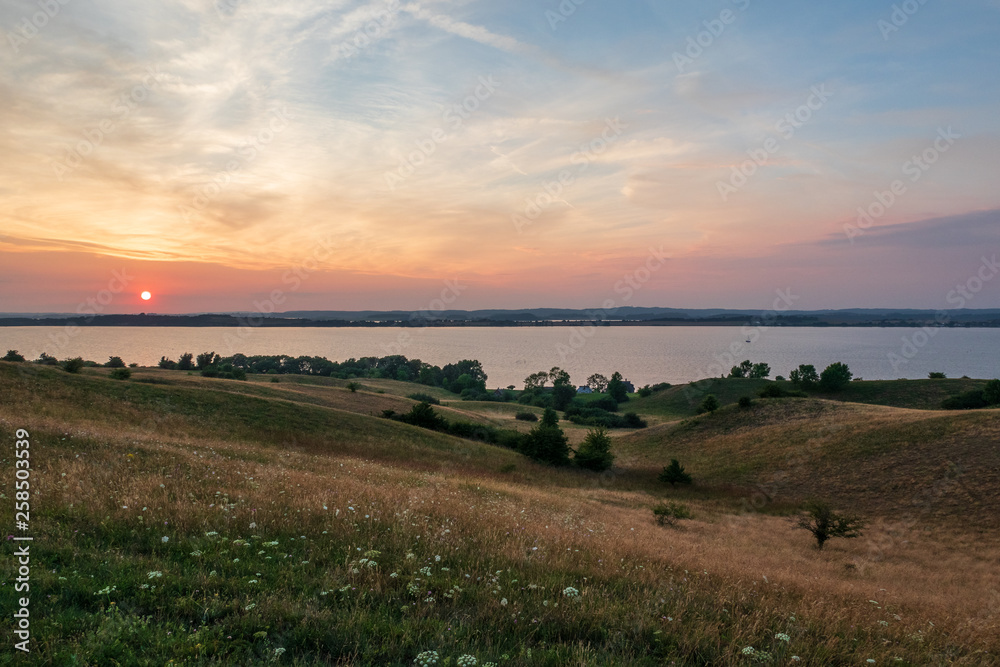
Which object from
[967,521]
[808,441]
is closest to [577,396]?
[808,441]

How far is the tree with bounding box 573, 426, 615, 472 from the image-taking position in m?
43.5

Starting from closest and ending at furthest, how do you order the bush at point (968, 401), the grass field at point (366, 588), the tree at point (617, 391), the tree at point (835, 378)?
1. the grass field at point (366, 588)
2. the bush at point (968, 401)
3. the tree at point (835, 378)
4. the tree at point (617, 391)

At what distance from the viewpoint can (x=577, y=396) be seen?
439 ft

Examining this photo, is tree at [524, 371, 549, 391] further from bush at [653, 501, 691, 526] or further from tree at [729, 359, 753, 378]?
bush at [653, 501, 691, 526]

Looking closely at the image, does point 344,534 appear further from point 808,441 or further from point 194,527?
point 808,441

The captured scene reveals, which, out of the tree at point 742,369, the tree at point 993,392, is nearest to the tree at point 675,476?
the tree at point 993,392

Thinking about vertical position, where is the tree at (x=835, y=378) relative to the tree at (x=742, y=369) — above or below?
above

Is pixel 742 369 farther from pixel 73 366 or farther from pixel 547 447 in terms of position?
pixel 73 366

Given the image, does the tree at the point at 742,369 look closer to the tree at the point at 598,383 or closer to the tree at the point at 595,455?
the tree at the point at 598,383

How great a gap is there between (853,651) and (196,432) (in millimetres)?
32218

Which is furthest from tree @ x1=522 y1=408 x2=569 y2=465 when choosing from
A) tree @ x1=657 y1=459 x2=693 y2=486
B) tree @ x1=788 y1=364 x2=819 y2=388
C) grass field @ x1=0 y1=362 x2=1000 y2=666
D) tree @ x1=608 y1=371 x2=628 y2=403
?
tree @ x1=608 y1=371 x2=628 y2=403

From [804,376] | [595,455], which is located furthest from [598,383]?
[595,455]

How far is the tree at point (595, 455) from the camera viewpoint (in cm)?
4353

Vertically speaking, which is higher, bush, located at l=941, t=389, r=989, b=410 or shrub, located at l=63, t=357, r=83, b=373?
shrub, located at l=63, t=357, r=83, b=373
